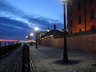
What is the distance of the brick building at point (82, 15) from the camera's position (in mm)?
22797

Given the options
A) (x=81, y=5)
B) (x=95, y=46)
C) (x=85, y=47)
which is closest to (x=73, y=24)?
(x=81, y=5)

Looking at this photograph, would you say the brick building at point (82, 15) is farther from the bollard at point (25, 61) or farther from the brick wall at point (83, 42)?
the bollard at point (25, 61)

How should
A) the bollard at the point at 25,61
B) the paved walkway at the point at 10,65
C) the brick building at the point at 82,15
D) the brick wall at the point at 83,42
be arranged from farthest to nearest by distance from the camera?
the brick building at the point at 82,15, the brick wall at the point at 83,42, the paved walkway at the point at 10,65, the bollard at the point at 25,61

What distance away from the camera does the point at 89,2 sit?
23.5m


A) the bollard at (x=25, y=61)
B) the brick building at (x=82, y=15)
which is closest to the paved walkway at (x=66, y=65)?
the bollard at (x=25, y=61)

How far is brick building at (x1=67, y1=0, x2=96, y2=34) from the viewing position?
22797 millimetres

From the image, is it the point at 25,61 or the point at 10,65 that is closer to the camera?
the point at 25,61

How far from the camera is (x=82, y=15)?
25938 millimetres

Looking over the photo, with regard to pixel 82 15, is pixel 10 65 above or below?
below

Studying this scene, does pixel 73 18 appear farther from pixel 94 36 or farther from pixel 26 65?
pixel 26 65

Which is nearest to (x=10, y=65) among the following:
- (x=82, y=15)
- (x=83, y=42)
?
(x=83, y=42)

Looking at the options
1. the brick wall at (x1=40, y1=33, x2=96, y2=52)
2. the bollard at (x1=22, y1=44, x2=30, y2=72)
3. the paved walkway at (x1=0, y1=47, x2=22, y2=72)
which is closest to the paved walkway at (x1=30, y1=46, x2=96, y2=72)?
the paved walkway at (x1=0, y1=47, x2=22, y2=72)

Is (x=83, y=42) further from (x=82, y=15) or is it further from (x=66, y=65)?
(x=82, y=15)

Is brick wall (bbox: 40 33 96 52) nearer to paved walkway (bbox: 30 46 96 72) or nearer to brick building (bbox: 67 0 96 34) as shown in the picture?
paved walkway (bbox: 30 46 96 72)
